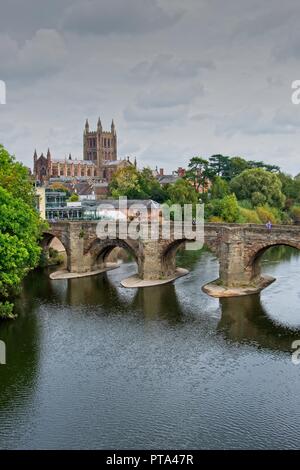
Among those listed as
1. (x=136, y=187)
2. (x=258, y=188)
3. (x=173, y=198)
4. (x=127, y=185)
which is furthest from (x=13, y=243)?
(x=127, y=185)

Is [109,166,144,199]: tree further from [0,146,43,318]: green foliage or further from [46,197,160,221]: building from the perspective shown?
[0,146,43,318]: green foliage

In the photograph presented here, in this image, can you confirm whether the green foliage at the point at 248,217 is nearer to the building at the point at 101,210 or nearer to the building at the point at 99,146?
the building at the point at 101,210

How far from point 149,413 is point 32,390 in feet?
23.4

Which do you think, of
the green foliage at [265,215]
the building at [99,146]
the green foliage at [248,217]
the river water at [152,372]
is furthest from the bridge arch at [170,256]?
the building at [99,146]

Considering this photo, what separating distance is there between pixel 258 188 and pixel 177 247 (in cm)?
4067

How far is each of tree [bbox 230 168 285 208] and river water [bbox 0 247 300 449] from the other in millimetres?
42913

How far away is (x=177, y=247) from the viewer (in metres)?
58.6

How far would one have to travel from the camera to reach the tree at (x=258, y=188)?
305 feet

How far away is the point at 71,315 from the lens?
44.4 m

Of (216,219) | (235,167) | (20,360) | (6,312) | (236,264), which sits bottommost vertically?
(20,360)

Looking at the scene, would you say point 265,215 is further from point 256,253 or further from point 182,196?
point 256,253

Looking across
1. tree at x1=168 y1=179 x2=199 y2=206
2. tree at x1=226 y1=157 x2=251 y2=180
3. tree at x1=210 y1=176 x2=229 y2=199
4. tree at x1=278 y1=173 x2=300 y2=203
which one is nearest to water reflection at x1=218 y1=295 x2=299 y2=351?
tree at x1=168 y1=179 x2=199 y2=206

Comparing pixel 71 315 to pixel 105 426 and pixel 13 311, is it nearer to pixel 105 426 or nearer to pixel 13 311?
pixel 13 311
